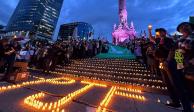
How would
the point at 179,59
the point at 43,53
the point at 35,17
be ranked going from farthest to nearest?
the point at 35,17, the point at 43,53, the point at 179,59

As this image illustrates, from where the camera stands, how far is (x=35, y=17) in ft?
401

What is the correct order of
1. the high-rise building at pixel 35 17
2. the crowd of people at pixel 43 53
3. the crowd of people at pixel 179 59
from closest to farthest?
the crowd of people at pixel 179 59
the crowd of people at pixel 43 53
the high-rise building at pixel 35 17

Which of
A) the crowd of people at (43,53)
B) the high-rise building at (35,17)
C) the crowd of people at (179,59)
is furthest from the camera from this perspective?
the high-rise building at (35,17)

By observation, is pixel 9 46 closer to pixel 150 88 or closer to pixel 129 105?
pixel 129 105

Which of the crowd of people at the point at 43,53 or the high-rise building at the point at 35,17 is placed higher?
the high-rise building at the point at 35,17

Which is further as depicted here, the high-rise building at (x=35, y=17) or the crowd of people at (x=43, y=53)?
the high-rise building at (x=35, y=17)

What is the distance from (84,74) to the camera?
850 cm

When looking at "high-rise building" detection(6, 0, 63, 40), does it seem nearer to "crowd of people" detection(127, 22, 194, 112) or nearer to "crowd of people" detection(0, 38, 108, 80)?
"crowd of people" detection(0, 38, 108, 80)

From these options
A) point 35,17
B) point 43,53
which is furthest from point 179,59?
point 35,17

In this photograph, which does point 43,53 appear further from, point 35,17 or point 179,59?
point 35,17

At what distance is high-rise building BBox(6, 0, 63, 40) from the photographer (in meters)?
117

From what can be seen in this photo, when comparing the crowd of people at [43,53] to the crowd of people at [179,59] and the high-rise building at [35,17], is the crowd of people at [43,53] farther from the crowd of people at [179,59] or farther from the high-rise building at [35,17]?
the high-rise building at [35,17]

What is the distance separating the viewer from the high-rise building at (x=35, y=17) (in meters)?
117

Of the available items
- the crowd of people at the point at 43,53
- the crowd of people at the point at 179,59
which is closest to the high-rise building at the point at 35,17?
the crowd of people at the point at 43,53
